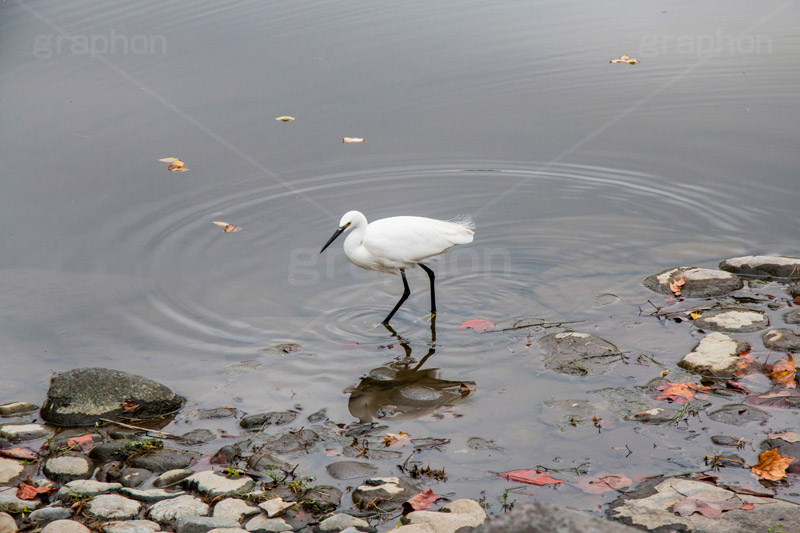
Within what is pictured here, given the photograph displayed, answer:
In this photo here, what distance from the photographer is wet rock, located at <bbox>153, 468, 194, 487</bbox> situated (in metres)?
4.23

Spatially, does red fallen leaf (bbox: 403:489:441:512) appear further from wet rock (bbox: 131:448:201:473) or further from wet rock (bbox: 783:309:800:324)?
wet rock (bbox: 783:309:800:324)

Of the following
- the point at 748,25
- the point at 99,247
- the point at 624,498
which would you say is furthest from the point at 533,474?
the point at 748,25

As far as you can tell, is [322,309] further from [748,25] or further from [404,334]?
[748,25]

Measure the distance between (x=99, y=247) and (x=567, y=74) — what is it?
287 inches

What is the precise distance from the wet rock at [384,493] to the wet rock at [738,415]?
1.94m

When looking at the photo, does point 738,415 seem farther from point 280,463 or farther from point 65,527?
point 65,527

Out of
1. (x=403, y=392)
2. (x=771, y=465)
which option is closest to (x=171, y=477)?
(x=403, y=392)

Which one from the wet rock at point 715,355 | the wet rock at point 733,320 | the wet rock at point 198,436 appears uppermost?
the wet rock at point 733,320

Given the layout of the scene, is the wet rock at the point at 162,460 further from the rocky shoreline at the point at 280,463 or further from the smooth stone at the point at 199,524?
the smooth stone at the point at 199,524

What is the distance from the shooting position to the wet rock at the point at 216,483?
4023 mm

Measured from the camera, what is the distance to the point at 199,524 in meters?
3.66

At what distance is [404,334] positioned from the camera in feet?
20.9

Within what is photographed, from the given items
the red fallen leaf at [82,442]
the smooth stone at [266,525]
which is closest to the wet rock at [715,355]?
the smooth stone at [266,525]

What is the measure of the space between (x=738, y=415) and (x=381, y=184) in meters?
5.31
